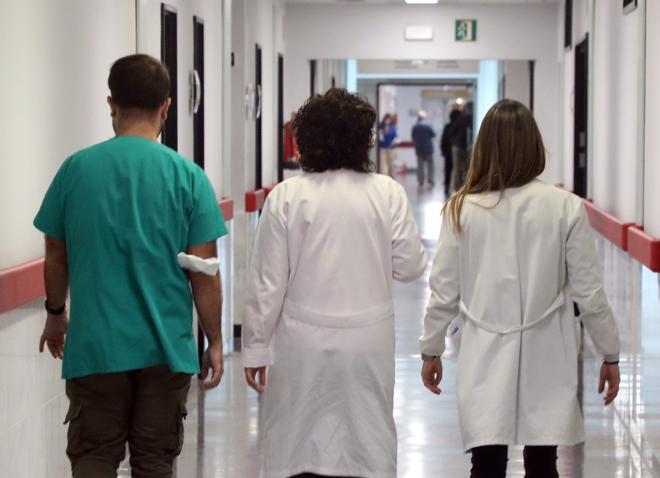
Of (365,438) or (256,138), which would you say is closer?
(365,438)

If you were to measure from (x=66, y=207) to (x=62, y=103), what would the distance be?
59.9 inches

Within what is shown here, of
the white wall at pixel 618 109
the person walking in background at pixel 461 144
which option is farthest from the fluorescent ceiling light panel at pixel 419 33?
the person walking in background at pixel 461 144

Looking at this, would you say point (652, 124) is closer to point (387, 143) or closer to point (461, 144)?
point (461, 144)

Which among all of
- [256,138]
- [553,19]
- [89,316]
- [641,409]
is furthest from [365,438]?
[553,19]

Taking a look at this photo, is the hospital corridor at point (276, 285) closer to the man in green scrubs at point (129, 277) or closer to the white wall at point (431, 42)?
the man in green scrubs at point (129, 277)

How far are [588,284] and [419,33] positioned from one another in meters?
10.3

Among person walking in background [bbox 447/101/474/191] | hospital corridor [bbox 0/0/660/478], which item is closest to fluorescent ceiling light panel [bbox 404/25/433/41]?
hospital corridor [bbox 0/0/660/478]

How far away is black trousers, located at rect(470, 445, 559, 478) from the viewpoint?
362 centimetres

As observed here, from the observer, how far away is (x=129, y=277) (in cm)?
328

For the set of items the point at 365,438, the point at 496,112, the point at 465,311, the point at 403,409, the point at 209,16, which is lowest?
the point at 403,409

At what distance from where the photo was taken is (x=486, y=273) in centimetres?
363

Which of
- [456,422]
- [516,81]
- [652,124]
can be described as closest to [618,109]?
[652,124]

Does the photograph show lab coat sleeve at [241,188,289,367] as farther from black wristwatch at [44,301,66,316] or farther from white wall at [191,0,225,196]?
white wall at [191,0,225,196]

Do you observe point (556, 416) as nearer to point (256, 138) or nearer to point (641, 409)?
point (641, 409)
